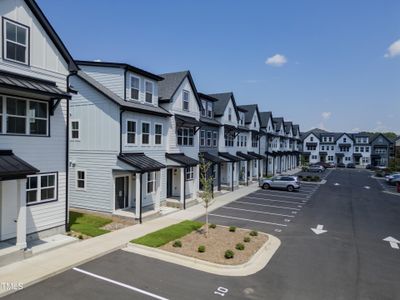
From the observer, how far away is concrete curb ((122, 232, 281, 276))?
35.9 ft

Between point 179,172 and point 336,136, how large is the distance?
3131 inches

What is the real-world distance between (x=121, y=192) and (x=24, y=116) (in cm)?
854

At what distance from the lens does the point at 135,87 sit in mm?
19344

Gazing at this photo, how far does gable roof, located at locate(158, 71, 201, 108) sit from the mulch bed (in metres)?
10.9

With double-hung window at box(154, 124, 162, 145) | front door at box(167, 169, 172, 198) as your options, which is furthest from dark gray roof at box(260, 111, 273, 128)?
double-hung window at box(154, 124, 162, 145)

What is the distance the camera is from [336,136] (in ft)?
295

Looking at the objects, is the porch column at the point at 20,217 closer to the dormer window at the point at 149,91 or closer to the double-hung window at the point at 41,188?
Result: the double-hung window at the point at 41,188

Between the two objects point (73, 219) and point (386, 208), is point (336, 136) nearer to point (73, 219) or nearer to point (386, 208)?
point (386, 208)

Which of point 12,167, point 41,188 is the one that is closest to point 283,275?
point 12,167

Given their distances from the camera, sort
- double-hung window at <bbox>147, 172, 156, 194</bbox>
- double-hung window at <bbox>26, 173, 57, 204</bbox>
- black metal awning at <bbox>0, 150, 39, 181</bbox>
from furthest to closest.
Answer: double-hung window at <bbox>147, 172, 156, 194</bbox>
double-hung window at <bbox>26, 173, 57, 204</bbox>
black metal awning at <bbox>0, 150, 39, 181</bbox>

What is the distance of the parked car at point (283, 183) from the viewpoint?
32.8 m

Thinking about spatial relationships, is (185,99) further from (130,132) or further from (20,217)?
(20,217)

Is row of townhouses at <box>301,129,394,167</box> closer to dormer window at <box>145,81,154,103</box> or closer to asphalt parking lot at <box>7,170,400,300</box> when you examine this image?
dormer window at <box>145,81,154,103</box>

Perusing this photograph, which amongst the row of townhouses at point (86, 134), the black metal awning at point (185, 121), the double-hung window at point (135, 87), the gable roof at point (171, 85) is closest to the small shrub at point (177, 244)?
the row of townhouses at point (86, 134)
